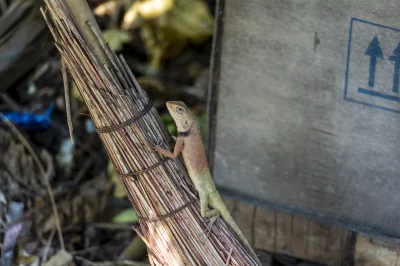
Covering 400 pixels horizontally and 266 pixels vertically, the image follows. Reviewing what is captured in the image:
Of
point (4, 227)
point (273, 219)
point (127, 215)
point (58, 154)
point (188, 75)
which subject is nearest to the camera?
point (273, 219)

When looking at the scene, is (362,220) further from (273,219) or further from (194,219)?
(194,219)

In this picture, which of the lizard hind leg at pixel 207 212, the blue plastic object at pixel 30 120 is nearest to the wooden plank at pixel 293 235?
the lizard hind leg at pixel 207 212

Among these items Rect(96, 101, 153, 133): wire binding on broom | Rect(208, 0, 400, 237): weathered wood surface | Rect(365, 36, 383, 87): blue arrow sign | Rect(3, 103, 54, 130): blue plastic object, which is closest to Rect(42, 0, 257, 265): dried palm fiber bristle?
Rect(96, 101, 153, 133): wire binding on broom

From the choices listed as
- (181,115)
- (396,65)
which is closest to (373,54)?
(396,65)

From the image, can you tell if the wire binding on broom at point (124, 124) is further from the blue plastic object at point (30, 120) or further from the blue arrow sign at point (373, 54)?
the blue plastic object at point (30, 120)

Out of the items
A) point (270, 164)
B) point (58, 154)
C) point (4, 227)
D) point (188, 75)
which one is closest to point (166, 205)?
point (270, 164)

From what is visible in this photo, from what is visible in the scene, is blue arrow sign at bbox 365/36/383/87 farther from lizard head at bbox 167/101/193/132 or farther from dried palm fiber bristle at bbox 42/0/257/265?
dried palm fiber bristle at bbox 42/0/257/265
